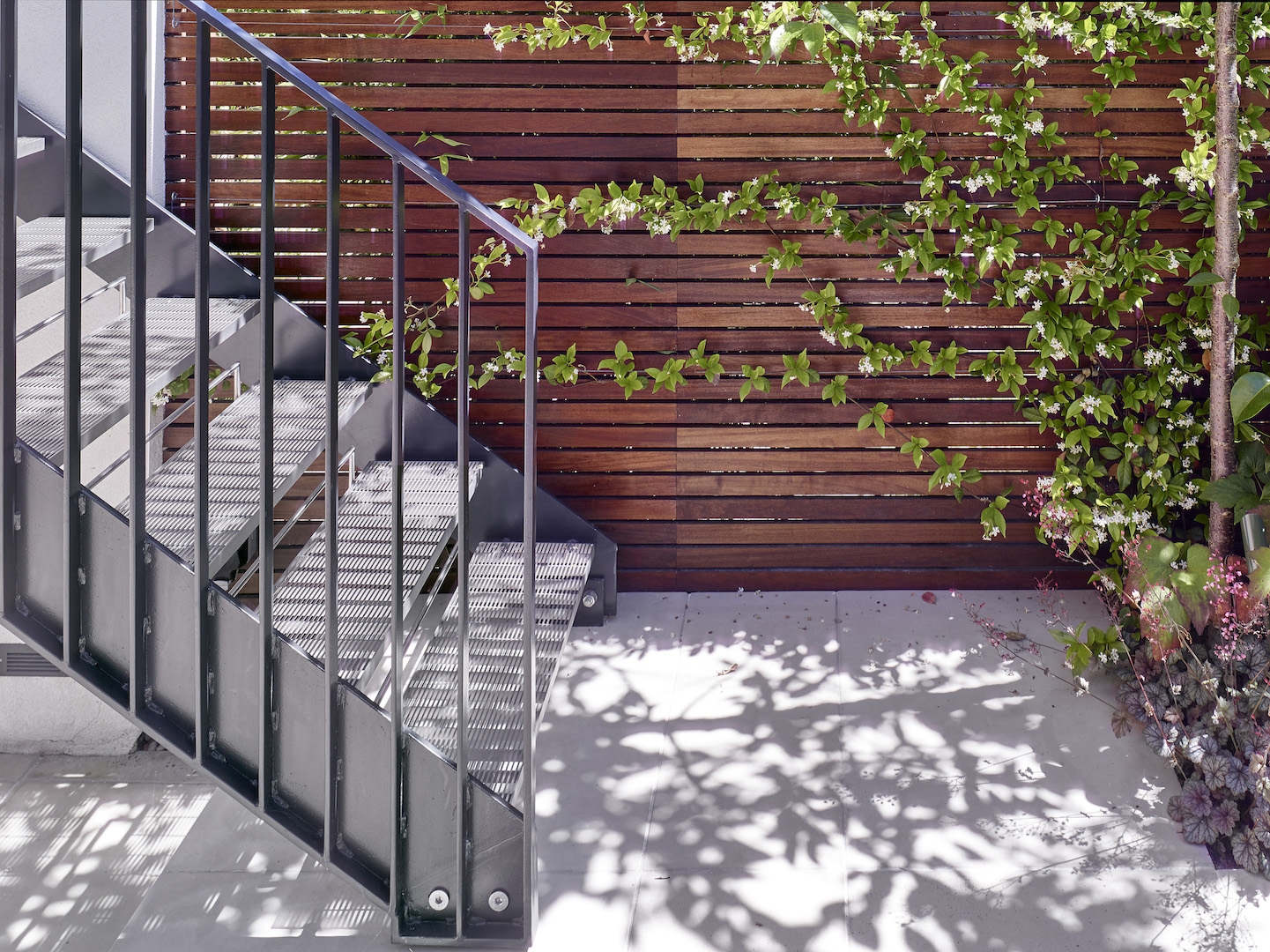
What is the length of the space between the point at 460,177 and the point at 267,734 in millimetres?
2472

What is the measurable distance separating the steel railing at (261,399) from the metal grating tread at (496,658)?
10.4 inches

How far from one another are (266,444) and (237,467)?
922 mm

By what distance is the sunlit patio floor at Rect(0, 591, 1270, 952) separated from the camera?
2.53 meters

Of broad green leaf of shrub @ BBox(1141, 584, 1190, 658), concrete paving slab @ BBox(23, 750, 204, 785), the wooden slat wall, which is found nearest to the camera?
broad green leaf of shrub @ BBox(1141, 584, 1190, 658)

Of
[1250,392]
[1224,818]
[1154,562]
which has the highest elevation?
[1250,392]

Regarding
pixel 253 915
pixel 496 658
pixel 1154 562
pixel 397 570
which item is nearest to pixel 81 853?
pixel 253 915

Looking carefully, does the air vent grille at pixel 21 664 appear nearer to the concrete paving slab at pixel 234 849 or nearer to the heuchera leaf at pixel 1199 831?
the concrete paving slab at pixel 234 849

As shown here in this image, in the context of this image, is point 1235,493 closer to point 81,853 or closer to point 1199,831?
point 1199,831

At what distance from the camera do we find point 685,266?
4.22m

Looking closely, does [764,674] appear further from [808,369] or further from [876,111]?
[876,111]

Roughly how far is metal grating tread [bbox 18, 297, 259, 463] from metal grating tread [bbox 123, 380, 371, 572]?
0.91 feet

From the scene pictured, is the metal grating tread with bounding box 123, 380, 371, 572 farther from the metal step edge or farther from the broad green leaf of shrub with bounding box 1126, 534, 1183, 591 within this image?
the broad green leaf of shrub with bounding box 1126, 534, 1183, 591

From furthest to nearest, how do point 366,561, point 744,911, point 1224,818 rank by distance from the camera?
1. point 366,561
2. point 1224,818
3. point 744,911

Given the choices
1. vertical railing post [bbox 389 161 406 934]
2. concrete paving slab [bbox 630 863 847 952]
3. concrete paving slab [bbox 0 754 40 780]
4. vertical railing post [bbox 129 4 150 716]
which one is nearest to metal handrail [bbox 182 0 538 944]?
vertical railing post [bbox 389 161 406 934]
